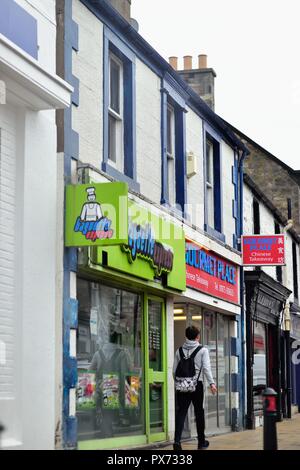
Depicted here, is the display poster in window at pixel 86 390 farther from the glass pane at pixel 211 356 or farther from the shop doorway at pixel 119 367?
the glass pane at pixel 211 356

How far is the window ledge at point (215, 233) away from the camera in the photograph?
695 inches

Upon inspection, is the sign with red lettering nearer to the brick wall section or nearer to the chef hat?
the chef hat

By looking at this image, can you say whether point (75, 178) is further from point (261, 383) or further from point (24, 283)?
point (261, 383)

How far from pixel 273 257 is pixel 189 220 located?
404cm

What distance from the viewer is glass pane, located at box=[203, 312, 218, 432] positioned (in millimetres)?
17734

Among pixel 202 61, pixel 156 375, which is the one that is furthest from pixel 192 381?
pixel 202 61

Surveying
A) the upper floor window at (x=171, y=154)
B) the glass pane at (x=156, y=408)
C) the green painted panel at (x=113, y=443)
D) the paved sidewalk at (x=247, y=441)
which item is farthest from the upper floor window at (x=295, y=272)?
the green painted panel at (x=113, y=443)

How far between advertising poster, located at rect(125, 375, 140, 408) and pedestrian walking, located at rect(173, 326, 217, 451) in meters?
0.77

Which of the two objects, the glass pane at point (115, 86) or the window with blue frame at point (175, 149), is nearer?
the glass pane at point (115, 86)

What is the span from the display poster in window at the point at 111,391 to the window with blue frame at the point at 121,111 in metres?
2.86

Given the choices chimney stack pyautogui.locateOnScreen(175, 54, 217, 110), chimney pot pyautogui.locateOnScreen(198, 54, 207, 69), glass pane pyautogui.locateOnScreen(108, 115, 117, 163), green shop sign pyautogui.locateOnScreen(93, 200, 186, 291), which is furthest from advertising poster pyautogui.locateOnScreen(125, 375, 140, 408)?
chimney pot pyautogui.locateOnScreen(198, 54, 207, 69)

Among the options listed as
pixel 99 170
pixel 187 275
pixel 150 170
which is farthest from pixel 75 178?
pixel 187 275

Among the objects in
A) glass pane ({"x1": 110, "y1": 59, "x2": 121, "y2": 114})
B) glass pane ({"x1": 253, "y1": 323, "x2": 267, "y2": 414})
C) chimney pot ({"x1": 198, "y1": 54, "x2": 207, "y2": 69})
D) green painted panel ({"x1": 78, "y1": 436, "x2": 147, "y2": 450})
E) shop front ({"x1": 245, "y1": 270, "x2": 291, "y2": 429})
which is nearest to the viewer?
green painted panel ({"x1": 78, "y1": 436, "x2": 147, "y2": 450})

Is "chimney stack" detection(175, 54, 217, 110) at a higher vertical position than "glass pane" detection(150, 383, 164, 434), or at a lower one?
higher
